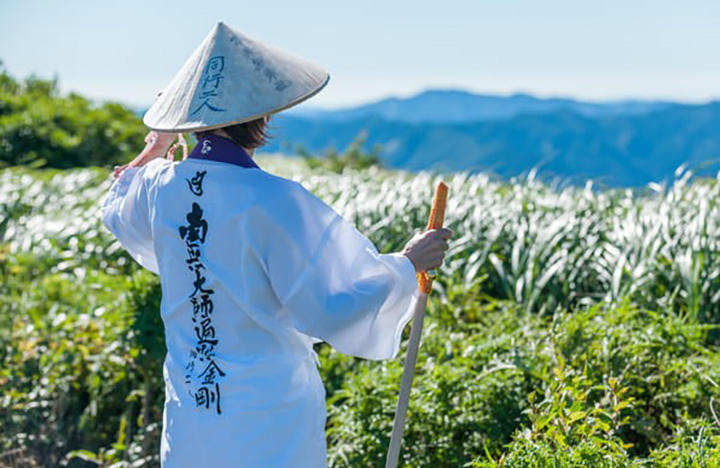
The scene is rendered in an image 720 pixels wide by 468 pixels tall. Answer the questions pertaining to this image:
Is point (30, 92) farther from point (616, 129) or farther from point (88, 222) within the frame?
point (616, 129)

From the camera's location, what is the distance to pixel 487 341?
3205 millimetres

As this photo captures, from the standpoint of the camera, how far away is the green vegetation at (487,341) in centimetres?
276

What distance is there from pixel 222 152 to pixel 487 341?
1.72m

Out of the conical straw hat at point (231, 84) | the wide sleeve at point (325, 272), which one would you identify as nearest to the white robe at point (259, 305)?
the wide sleeve at point (325, 272)

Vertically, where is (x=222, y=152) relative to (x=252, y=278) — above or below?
above

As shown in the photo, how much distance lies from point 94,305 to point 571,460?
3.02 m

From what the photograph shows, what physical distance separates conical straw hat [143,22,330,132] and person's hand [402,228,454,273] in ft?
1.41

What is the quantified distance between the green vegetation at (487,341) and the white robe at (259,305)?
2.10 feet

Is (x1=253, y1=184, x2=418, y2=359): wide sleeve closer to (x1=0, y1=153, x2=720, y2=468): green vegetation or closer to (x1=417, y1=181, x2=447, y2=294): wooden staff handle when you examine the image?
(x1=417, y1=181, x2=447, y2=294): wooden staff handle

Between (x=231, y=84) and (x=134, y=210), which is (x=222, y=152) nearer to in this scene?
(x=231, y=84)

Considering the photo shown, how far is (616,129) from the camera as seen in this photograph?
198 m

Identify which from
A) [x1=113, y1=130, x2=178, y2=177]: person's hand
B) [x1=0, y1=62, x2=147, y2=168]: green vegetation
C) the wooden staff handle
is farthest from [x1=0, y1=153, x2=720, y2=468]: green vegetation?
[x1=0, y1=62, x2=147, y2=168]: green vegetation

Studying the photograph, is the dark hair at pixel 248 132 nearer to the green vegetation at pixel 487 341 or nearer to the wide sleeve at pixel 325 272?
the wide sleeve at pixel 325 272

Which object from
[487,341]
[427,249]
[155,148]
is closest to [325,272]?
[427,249]
